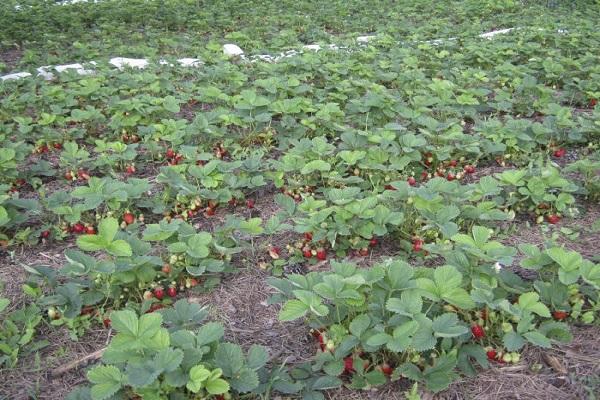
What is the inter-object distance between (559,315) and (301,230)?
1.25 m

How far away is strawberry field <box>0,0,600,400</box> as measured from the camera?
2100mm

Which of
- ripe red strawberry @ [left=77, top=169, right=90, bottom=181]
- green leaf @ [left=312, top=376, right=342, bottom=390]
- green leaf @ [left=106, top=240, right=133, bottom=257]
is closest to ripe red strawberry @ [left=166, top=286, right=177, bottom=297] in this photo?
green leaf @ [left=106, top=240, right=133, bottom=257]

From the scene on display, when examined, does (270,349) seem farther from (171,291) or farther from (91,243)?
(91,243)

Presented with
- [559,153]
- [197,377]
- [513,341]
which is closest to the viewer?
[197,377]

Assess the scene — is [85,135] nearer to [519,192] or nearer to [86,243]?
[86,243]

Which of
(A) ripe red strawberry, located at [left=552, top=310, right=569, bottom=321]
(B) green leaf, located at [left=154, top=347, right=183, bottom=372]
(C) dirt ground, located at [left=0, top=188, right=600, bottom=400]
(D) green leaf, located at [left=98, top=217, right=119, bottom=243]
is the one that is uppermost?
(D) green leaf, located at [left=98, top=217, right=119, bottom=243]

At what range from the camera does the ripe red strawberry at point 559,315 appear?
234 cm

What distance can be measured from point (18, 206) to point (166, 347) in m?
1.74

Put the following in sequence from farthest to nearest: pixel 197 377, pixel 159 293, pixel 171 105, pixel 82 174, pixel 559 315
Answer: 1. pixel 171 105
2. pixel 82 174
3. pixel 159 293
4. pixel 559 315
5. pixel 197 377

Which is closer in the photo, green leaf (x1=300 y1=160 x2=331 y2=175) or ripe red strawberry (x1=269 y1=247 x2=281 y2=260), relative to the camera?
ripe red strawberry (x1=269 y1=247 x2=281 y2=260)

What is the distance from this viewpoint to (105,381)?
6.18 ft

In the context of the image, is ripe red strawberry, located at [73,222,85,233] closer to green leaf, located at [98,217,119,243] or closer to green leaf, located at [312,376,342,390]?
green leaf, located at [98,217,119,243]

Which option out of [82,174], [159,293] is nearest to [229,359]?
[159,293]

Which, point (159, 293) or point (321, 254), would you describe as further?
point (321, 254)
